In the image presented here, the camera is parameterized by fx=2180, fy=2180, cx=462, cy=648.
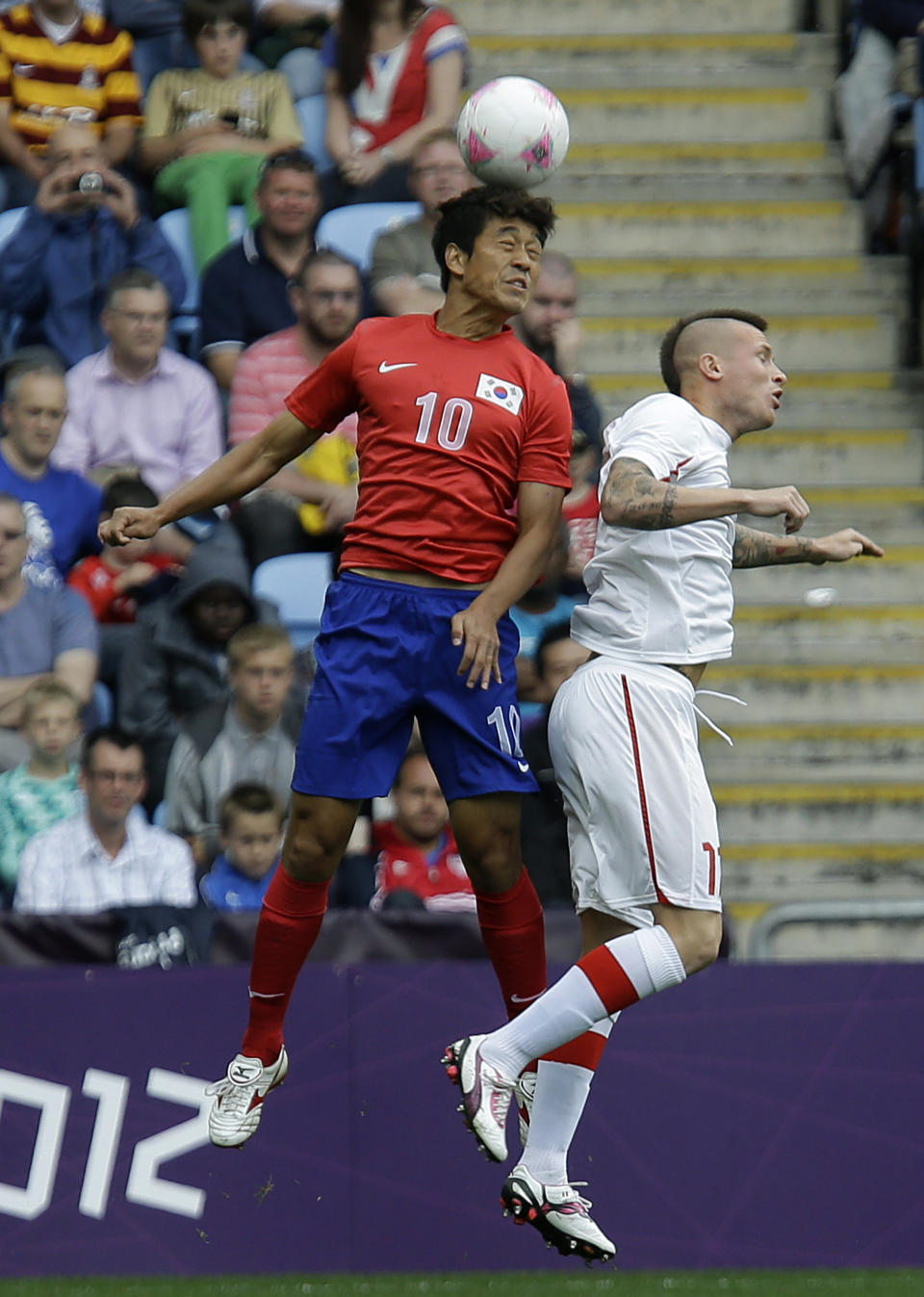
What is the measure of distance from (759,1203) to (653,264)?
5.35 metres

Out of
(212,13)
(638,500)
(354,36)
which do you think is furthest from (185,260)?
(638,500)

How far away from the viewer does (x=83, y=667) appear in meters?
8.47

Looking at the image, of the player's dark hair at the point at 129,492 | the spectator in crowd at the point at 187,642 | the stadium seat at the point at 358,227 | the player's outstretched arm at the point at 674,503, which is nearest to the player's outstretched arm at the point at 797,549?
the player's outstretched arm at the point at 674,503

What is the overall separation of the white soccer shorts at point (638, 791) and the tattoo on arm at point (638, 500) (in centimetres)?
45

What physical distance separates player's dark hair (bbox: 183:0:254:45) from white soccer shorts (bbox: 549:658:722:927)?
571 centimetres

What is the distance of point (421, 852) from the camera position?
7844mm

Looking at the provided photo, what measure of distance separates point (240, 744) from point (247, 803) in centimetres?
56

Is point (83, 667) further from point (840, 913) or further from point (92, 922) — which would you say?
point (840, 913)

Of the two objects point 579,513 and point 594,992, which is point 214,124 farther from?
point 594,992

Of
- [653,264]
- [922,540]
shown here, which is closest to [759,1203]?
[922,540]

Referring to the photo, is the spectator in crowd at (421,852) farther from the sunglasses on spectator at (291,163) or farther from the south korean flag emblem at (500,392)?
the sunglasses on spectator at (291,163)

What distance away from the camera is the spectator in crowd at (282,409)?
8867 mm

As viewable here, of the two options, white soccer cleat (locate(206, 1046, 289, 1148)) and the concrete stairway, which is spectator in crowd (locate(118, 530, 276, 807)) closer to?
the concrete stairway

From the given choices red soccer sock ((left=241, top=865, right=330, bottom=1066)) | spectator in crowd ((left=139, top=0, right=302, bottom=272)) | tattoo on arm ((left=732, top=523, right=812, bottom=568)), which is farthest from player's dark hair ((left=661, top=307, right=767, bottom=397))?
spectator in crowd ((left=139, top=0, right=302, bottom=272))
